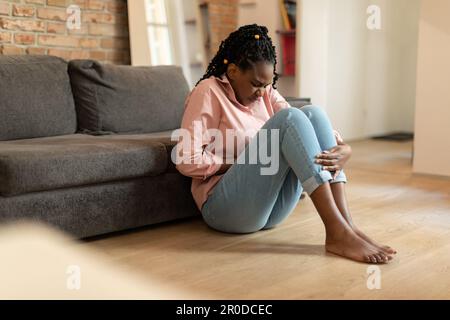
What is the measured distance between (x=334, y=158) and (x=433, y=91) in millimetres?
A: 2135

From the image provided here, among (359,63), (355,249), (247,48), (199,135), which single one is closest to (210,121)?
(199,135)

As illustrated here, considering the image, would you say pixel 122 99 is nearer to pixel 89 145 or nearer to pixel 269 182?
pixel 89 145

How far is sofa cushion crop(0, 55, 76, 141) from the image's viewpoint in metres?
2.65

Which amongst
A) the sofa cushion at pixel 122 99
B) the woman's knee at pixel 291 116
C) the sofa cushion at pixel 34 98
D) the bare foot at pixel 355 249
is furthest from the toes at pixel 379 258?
the sofa cushion at pixel 34 98

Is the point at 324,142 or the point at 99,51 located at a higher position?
the point at 99,51

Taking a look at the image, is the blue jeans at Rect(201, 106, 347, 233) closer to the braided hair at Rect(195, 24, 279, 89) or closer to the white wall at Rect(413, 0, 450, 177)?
the braided hair at Rect(195, 24, 279, 89)

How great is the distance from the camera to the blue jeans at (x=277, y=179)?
6.54 ft

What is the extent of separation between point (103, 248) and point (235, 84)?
0.85 metres

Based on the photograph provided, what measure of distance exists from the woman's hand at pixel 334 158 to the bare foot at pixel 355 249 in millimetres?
223

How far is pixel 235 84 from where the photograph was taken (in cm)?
226

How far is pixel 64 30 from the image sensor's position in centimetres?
350
